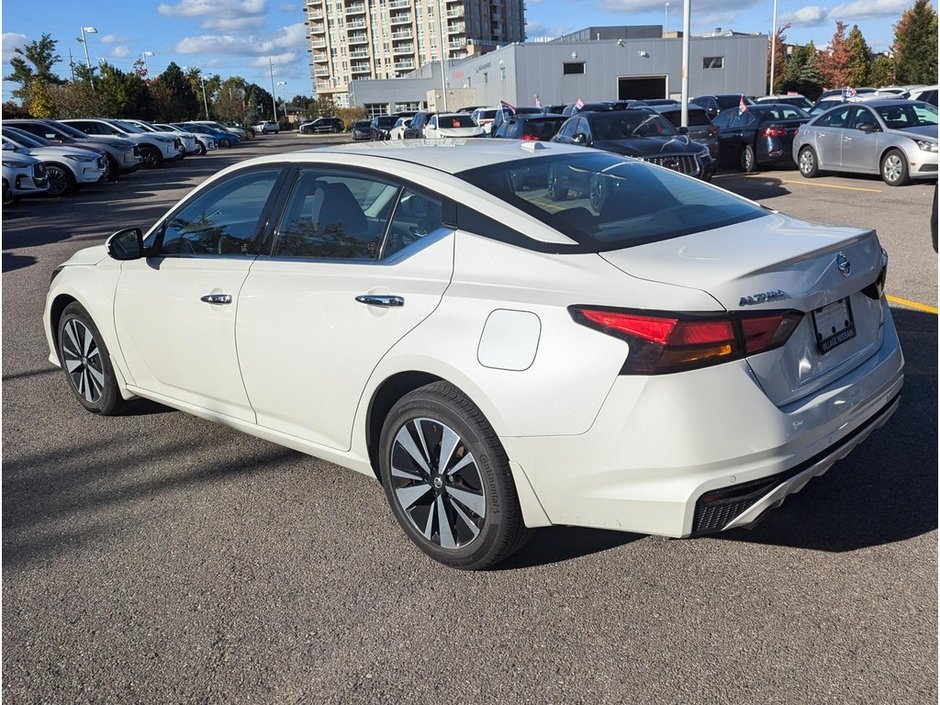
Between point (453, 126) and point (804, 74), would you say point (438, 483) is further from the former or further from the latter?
point (804, 74)

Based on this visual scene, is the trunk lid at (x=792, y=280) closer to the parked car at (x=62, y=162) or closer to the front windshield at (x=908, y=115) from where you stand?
the front windshield at (x=908, y=115)

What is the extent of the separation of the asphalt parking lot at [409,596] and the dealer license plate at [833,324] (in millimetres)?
871

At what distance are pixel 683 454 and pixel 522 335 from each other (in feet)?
2.15

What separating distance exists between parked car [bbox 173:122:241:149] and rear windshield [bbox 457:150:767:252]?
170 feet

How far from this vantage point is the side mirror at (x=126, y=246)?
4578 millimetres

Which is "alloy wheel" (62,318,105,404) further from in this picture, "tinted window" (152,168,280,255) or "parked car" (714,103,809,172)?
"parked car" (714,103,809,172)

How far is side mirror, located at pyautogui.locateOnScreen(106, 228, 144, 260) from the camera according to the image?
4.58 metres

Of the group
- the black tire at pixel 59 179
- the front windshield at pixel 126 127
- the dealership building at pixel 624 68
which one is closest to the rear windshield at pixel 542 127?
the black tire at pixel 59 179

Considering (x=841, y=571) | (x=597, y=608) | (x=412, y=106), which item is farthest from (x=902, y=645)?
(x=412, y=106)

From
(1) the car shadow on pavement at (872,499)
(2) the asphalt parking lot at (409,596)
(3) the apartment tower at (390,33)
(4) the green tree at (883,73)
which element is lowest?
(2) the asphalt parking lot at (409,596)

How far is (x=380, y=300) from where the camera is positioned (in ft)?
11.0

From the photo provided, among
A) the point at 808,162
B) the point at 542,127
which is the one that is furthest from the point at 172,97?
the point at 808,162

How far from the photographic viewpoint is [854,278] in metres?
3.15

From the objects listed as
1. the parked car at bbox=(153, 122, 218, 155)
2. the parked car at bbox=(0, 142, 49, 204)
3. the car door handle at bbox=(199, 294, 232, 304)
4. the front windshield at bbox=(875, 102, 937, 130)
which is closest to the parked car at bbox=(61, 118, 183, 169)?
the parked car at bbox=(153, 122, 218, 155)
